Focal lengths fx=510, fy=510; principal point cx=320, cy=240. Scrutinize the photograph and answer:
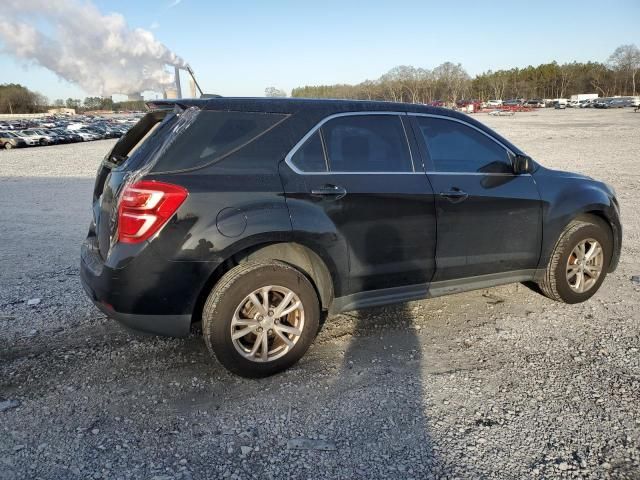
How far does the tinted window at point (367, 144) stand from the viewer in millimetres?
3459

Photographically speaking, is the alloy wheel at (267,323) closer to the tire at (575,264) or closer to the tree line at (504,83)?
the tire at (575,264)

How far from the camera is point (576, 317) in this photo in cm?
425

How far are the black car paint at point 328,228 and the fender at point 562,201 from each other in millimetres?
11

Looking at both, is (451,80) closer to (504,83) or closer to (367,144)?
(504,83)

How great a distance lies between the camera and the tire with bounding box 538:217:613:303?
433 cm

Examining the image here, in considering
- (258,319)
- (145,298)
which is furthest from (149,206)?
(258,319)

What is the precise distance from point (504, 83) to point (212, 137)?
126415 millimetres

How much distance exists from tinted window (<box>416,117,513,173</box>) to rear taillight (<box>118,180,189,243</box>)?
190 cm

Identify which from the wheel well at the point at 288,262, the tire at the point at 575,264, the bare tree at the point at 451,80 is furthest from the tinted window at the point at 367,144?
the bare tree at the point at 451,80

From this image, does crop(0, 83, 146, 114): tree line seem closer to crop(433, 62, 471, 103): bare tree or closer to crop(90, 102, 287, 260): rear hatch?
crop(433, 62, 471, 103): bare tree

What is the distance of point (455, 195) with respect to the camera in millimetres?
3758

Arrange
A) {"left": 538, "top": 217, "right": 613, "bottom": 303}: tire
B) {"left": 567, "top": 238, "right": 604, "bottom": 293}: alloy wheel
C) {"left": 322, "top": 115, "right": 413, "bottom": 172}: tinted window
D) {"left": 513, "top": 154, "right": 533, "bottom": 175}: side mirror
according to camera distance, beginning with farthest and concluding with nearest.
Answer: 1. {"left": 567, "top": 238, "right": 604, "bottom": 293}: alloy wheel
2. {"left": 538, "top": 217, "right": 613, "bottom": 303}: tire
3. {"left": 513, "top": 154, "right": 533, "bottom": 175}: side mirror
4. {"left": 322, "top": 115, "right": 413, "bottom": 172}: tinted window

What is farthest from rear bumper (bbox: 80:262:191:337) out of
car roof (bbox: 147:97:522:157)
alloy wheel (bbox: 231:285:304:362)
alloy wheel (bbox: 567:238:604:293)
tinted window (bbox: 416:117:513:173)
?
alloy wheel (bbox: 567:238:604:293)

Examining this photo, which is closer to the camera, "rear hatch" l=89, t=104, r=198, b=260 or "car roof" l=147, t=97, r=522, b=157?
"rear hatch" l=89, t=104, r=198, b=260
